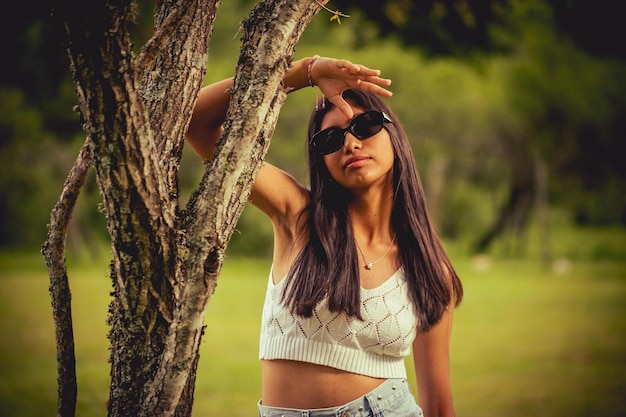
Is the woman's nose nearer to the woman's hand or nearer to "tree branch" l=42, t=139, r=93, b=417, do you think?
the woman's hand

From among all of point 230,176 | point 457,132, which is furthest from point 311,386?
point 457,132

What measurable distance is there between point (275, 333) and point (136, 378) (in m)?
0.71

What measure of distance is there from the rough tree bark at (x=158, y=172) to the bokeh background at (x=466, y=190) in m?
0.38

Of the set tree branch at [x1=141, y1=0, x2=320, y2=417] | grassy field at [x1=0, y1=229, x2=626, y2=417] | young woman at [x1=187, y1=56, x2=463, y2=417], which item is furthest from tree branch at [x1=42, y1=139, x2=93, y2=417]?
grassy field at [x1=0, y1=229, x2=626, y2=417]

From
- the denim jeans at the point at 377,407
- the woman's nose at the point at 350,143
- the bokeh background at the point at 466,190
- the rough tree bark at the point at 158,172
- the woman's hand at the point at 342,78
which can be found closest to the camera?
the rough tree bark at the point at 158,172

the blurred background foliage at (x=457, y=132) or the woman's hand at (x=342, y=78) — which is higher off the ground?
the blurred background foliage at (x=457, y=132)

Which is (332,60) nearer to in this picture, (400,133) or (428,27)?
(400,133)

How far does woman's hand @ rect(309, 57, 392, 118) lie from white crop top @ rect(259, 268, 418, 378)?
2.03 feet

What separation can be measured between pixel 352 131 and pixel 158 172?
1015 mm

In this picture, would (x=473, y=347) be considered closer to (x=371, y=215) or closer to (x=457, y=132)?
(x=371, y=215)

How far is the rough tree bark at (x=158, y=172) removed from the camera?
1.56 metres

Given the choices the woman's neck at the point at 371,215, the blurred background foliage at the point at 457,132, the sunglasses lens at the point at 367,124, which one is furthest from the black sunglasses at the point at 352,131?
the blurred background foliage at the point at 457,132

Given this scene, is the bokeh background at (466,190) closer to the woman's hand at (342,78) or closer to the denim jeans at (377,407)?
the woman's hand at (342,78)

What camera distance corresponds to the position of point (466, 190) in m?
26.5
